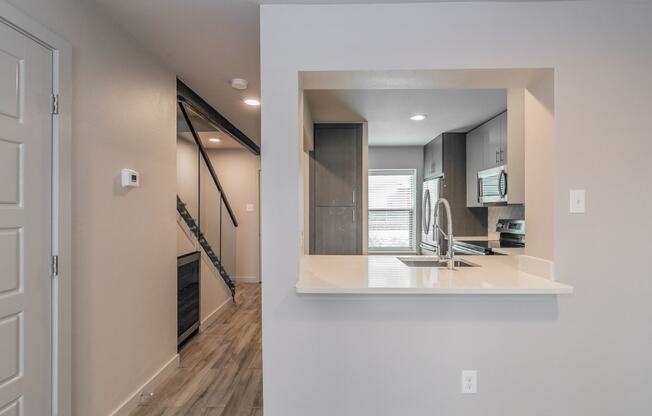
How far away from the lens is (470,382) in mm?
1743

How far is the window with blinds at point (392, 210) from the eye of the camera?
5.89m

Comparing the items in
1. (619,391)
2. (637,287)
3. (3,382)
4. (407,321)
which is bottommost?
(619,391)

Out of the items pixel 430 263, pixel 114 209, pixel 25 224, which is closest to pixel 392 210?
pixel 430 263

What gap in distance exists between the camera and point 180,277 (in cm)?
317

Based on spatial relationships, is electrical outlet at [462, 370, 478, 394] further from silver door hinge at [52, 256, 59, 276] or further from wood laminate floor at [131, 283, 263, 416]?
silver door hinge at [52, 256, 59, 276]

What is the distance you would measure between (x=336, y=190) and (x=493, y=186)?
1.70 m

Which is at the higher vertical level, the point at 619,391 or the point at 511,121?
the point at 511,121

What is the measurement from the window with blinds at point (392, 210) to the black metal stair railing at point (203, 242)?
253 centimetres

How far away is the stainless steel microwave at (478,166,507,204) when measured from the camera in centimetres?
345

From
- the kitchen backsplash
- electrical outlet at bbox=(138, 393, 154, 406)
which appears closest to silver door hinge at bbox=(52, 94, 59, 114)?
electrical outlet at bbox=(138, 393, 154, 406)

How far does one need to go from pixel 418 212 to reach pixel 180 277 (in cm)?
399

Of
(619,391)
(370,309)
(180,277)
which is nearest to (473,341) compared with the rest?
(370,309)

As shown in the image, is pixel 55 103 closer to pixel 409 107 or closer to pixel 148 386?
pixel 148 386

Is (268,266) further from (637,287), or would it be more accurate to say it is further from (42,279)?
(637,287)
